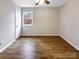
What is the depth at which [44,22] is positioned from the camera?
9.34m

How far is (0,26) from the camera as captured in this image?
465cm

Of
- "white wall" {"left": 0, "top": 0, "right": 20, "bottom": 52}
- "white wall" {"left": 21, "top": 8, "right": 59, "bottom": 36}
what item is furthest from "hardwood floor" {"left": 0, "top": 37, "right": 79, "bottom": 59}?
"white wall" {"left": 21, "top": 8, "right": 59, "bottom": 36}

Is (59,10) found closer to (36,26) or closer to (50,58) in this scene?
(36,26)

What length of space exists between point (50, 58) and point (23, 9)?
6058 mm

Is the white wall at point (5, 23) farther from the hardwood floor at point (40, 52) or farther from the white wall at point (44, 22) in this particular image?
the white wall at point (44, 22)

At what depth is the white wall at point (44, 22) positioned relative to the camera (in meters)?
9.27

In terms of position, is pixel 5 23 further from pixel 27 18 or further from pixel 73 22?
pixel 27 18

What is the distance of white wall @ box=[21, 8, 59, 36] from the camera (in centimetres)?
927

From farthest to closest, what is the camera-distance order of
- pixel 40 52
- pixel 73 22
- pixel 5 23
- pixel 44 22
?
pixel 44 22 < pixel 73 22 < pixel 5 23 < pixel 40 52

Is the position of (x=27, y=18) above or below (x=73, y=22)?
above

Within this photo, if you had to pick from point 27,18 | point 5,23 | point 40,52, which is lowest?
point 40,52

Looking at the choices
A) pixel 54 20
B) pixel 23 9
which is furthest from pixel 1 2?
pixel 54 20

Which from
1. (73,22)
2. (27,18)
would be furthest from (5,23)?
(27,18)

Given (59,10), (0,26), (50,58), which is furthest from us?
(59,10)
